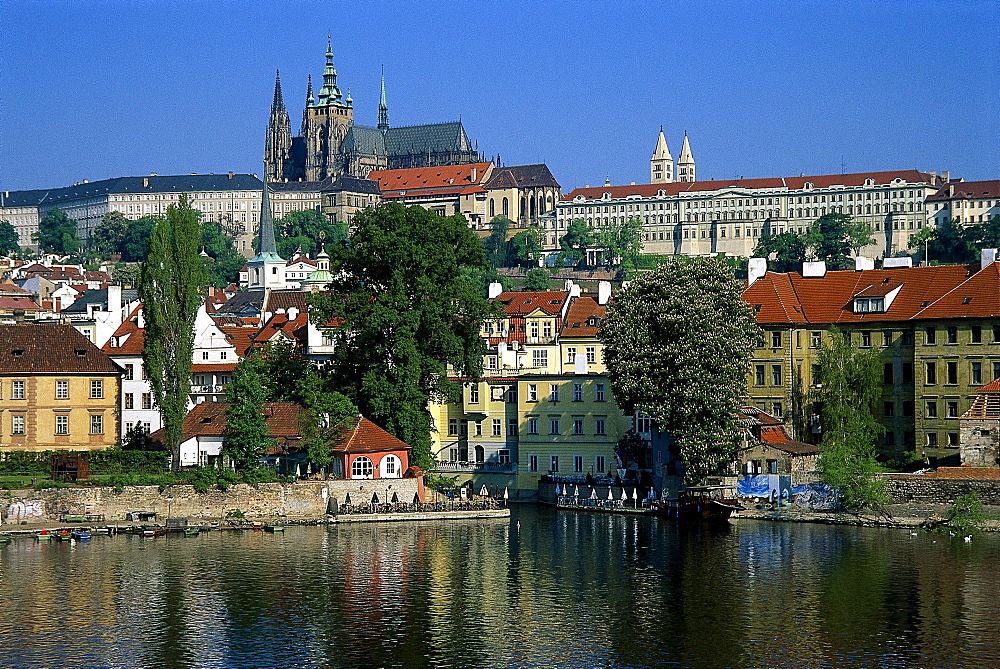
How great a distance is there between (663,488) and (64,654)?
125 feet

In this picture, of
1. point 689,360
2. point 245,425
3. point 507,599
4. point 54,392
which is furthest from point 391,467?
point 507,599

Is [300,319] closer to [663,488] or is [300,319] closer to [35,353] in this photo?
[35,353]

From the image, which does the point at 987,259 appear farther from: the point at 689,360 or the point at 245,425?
the point at 245,425

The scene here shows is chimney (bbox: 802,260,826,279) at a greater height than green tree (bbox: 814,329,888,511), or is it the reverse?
chimney (bbox: 802,260,826,279)

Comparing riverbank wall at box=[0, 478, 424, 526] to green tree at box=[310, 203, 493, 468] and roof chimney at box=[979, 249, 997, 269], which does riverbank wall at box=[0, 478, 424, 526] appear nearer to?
green tree at box=[310, 203, 493, 468]

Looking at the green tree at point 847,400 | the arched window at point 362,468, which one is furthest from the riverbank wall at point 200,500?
the green tree at point 847,400

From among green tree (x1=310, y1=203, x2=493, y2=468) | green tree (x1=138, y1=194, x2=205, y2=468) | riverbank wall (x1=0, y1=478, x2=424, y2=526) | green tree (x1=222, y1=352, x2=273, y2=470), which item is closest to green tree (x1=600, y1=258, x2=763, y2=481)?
green tree (x1=310, y1=203, x2=493, y2=468)

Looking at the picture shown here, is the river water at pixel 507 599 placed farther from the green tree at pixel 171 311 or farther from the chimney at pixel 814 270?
the chimney at pixel 814 270

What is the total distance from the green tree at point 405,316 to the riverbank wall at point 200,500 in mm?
4784

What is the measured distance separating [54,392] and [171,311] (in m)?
8.25

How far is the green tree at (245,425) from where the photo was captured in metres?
70.6

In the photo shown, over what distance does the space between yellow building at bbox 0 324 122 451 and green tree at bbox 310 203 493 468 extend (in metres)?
10.9

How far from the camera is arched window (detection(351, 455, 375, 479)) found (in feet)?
236

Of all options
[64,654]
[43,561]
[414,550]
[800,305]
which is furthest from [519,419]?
[64,654]
